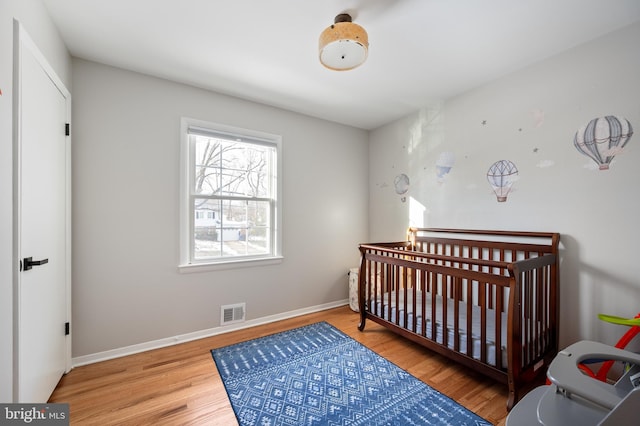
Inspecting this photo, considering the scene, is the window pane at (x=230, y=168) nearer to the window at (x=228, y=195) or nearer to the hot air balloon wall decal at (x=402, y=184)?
the window at (x=228, y=195)

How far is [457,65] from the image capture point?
6.97ft

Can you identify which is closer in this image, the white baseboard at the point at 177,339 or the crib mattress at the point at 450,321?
the crib mattress at the point at 450,321

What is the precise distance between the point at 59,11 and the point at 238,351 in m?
2.56

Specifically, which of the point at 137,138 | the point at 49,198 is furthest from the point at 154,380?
the point at 137,138

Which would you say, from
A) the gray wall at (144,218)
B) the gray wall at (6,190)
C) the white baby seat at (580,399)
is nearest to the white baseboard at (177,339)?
the gray wall at (144,218)

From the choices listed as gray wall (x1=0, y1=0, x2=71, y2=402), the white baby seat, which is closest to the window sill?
gray wall (x1=0, y1=0, x2=71, y2=402)

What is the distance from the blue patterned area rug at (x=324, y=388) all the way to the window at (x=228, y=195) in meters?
0.90

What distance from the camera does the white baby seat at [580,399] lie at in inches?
Answer: 26.1

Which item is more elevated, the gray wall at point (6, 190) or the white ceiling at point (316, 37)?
the white ceiling at point (316, 37)

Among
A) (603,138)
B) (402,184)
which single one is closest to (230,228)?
(402,184)

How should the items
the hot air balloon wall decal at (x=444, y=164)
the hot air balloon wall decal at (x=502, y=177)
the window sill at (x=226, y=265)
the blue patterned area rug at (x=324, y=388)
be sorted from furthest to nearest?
the hot air balloon wall decal at (x=444, y=164) < the window sill at (x=226, y=265) < the hot air balloon wall decal at (x=502, y=177) < the blue patterned area rug at (x=324, y=388)

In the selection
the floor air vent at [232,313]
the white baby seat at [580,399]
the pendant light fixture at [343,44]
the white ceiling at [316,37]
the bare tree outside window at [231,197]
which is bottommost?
the floor air vent at [232,313]

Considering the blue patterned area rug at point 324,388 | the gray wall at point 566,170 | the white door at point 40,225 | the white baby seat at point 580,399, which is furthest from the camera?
the gray wall at point 566,170

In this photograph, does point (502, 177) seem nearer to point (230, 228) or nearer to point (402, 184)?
point (402, 184)
